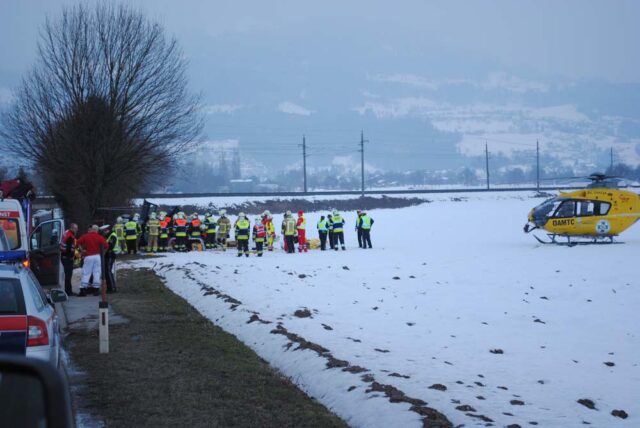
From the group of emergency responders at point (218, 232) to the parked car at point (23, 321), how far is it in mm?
23650

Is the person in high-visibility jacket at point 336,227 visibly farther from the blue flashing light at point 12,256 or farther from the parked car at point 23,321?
the parked car at point 23,321

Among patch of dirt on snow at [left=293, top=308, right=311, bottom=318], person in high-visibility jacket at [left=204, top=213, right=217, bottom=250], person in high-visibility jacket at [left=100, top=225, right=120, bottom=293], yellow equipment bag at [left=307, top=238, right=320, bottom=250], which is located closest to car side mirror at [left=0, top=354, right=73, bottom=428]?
patch of dirt on snow at [left=293, top=308, right=311, bottom=318]

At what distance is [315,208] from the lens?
78.2 m

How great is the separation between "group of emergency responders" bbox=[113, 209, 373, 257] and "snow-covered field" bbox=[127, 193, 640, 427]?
1483 mm

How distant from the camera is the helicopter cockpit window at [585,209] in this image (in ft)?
116

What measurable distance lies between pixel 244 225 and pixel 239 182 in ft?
406

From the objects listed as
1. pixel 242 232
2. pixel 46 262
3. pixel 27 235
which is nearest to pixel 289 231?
pixel 242 232

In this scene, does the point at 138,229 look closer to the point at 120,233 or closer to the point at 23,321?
the point at 120,233

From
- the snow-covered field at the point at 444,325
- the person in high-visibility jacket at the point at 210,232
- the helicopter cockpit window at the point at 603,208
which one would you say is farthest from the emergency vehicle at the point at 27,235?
the helicopter cockpit window at the point at 603,208

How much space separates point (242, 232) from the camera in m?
32.6

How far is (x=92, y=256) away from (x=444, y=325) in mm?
8912

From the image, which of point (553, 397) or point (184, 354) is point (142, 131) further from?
point (553, 397)

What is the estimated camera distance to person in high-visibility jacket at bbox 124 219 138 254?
1379 inches

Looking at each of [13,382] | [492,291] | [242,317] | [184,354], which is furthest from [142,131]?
[13,382]
